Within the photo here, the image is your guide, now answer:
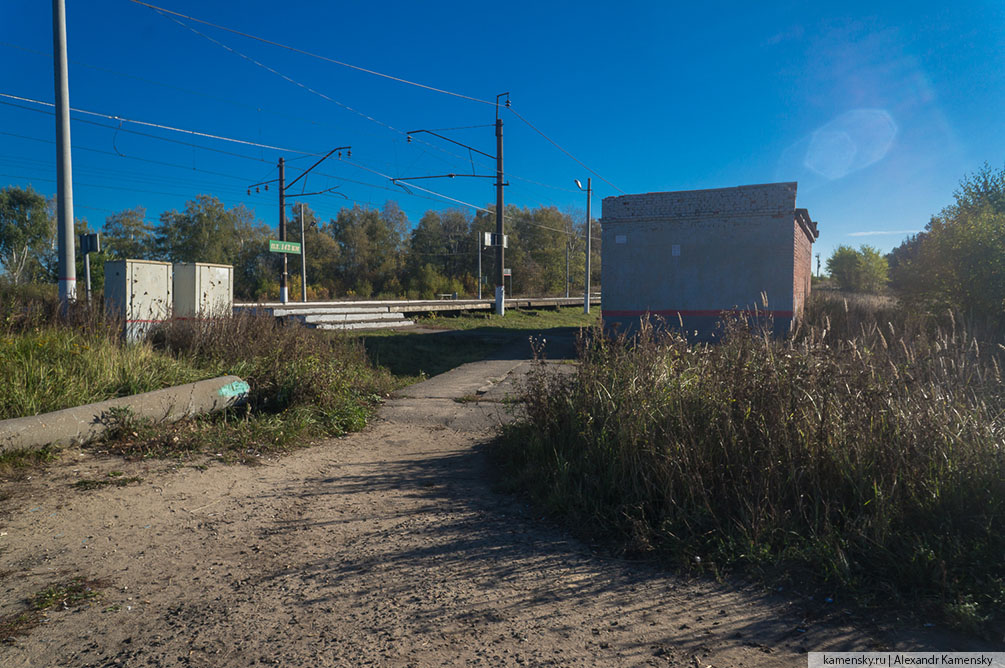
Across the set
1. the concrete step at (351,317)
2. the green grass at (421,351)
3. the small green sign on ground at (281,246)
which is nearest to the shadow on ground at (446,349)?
the green grass at (421,351)

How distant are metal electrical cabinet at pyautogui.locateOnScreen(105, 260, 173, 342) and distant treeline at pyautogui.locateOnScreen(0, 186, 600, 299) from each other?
3519cm

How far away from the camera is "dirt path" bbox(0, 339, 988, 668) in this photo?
254 cm

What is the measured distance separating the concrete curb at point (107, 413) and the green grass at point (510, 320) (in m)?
16.0

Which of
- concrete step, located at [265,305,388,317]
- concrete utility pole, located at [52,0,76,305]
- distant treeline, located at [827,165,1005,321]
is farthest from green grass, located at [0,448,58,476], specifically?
distant treeline, located at [827,165,1005,321]

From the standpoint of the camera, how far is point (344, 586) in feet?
10.1

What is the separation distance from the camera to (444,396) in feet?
28.4

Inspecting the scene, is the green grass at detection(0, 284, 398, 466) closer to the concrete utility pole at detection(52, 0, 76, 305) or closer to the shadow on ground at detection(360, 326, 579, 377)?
the concrete utility pole at detection(52, 0, 76, 305)

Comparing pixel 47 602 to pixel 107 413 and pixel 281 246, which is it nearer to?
pixel 107 413

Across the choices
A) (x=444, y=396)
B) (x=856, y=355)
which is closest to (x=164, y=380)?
(x=444, y=396)

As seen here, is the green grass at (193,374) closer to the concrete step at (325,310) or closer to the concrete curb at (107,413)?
the concrete curb at (107,413)

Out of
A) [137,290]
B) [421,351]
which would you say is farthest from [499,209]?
[137,290]

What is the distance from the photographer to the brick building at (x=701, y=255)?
1595cm

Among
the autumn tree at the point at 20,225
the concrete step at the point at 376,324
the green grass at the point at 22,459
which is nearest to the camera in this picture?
the green grass at the point at 22,459

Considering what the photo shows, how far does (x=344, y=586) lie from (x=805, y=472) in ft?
8.74
